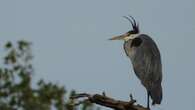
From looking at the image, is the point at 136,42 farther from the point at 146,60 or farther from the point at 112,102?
the point at 112,102

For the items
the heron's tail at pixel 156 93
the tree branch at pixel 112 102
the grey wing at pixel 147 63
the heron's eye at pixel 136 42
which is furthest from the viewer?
the heron's eye at pixel 136 42

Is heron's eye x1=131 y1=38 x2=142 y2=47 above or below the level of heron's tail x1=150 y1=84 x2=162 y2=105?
above

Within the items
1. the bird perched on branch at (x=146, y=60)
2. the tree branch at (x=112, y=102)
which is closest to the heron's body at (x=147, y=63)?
the bird perched on branch at (x=146, y=60)

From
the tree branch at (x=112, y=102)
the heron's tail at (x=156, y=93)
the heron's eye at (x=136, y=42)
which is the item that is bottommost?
the heron's tail at (x=156, y=93)

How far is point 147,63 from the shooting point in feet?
40.7

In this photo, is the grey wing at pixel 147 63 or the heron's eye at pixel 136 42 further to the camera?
the heron's eye at pixel 136 42

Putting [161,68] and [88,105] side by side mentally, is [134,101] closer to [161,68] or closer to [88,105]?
[88,105]

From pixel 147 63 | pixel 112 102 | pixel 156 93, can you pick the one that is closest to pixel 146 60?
pixel 147 63

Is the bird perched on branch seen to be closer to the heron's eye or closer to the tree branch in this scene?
the heron's eye

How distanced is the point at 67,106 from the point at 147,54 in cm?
300

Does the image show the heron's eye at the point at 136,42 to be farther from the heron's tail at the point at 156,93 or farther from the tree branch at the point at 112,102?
the tree branch at the point at 112,102

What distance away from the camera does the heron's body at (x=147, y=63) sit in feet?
38.8

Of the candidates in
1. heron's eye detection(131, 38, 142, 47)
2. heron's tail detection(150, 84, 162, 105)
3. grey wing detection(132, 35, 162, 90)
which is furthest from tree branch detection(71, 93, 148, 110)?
heron's eye detection(131, 38, 142, 47)

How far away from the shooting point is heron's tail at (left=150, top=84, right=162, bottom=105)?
1142cm
